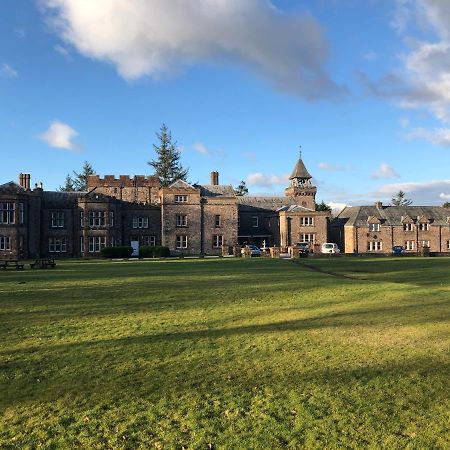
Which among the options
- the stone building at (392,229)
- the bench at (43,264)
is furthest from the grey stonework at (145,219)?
the bench at (43,264)

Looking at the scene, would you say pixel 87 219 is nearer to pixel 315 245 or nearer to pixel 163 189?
pixel 163 189

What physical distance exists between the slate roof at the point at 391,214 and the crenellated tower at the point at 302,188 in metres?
5.89

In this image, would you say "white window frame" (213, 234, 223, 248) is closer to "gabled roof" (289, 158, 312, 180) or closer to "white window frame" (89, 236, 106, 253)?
"white window frame" (89, 236, 106, 253)

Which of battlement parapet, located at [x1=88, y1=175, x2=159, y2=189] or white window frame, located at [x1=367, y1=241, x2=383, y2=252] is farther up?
battlement parapet, located at [x1=88, y1=175, x2=159, y2=189]

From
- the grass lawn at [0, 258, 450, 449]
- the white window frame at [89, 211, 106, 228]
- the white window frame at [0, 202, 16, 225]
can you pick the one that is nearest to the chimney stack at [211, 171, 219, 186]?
the white window frame at [89, 211, 106, 228]

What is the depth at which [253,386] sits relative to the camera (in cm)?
784

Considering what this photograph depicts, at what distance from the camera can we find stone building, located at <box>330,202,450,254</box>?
74.3 metres

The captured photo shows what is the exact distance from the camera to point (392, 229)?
75.2m

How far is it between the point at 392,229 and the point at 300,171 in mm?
17970

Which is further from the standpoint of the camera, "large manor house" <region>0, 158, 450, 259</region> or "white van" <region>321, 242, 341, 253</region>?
"white van" <region>321, 242, 341, 253</region>

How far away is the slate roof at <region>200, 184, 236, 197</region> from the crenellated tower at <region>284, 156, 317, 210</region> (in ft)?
47.5

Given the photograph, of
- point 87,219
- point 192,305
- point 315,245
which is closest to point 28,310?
point 192,305

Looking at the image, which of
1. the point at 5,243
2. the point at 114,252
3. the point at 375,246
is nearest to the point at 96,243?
the point at 114,252

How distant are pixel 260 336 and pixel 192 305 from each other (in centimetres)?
490
